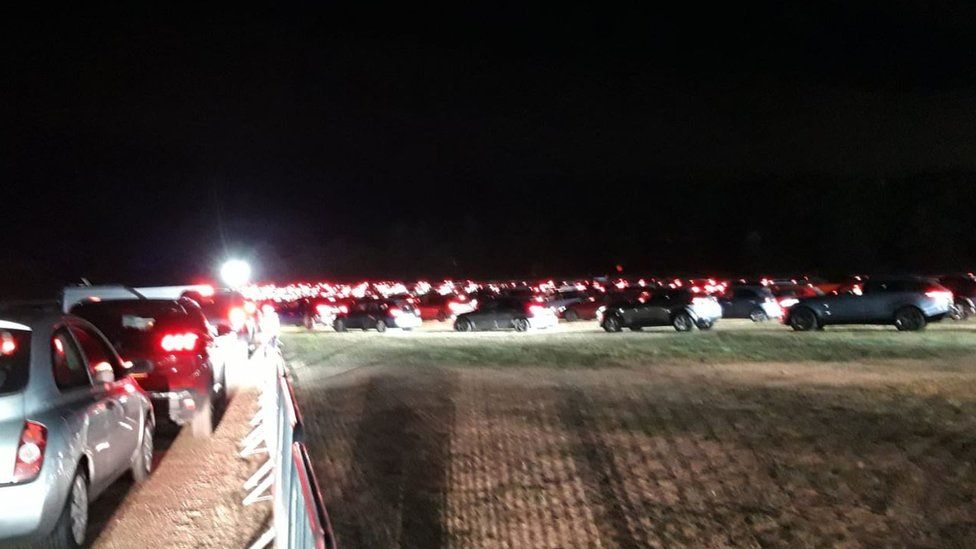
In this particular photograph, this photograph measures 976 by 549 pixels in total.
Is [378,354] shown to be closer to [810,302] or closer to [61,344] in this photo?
[810,302]

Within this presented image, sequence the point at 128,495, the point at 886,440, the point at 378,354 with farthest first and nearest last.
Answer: the point at 378,354
the point at 886,440
the point at 128,495

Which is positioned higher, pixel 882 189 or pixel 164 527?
pixel 882 189

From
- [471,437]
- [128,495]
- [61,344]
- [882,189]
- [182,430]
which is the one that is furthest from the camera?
[882,189]

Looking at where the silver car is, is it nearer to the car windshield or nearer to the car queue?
the car queue

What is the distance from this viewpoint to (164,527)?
8.29m

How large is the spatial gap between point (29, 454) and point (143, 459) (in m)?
3.21

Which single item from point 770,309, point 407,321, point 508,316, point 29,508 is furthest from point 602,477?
point 407,321

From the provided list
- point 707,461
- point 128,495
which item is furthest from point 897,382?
point 128,495

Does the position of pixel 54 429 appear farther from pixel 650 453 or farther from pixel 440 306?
pixel 440 306

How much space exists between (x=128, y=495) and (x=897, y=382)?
38.9ft

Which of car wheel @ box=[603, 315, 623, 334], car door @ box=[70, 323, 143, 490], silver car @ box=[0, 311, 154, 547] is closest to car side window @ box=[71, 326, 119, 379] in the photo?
car door @ box=[70, 323, 143, 490]

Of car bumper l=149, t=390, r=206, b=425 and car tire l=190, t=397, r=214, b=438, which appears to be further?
car tire l=190, t=397, r=214, b=438

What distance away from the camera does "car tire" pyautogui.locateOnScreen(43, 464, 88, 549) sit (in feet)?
23.1

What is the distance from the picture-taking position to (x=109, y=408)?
27.6ft
